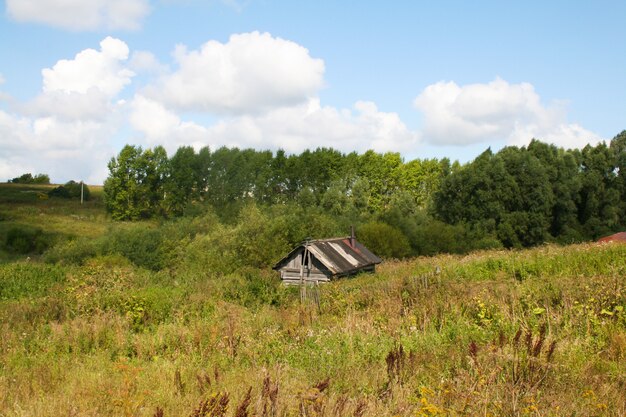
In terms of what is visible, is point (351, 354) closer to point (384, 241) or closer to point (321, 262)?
point (321, 262)

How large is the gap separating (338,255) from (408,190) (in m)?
34.4

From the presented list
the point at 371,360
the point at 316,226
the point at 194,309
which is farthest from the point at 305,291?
the point at 316,226

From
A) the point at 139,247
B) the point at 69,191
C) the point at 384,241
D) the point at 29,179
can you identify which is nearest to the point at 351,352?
the point at 384,241

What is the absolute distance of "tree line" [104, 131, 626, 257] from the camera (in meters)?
44.1

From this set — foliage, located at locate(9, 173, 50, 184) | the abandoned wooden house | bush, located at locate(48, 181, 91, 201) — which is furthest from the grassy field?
foliage, located at locate(9, 173, 50, 184)

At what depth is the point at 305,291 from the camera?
1350 cm

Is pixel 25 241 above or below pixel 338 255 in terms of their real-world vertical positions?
above

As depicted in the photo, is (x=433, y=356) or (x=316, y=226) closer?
(x=433, y=356)

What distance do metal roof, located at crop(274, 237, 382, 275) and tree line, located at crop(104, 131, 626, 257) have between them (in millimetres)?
8936

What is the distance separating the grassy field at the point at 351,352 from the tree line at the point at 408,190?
2971 cm

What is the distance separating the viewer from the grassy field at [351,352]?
4.39 meters

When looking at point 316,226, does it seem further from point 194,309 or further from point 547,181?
point 194,309

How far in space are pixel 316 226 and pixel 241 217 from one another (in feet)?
27.0

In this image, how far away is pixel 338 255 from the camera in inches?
1119
